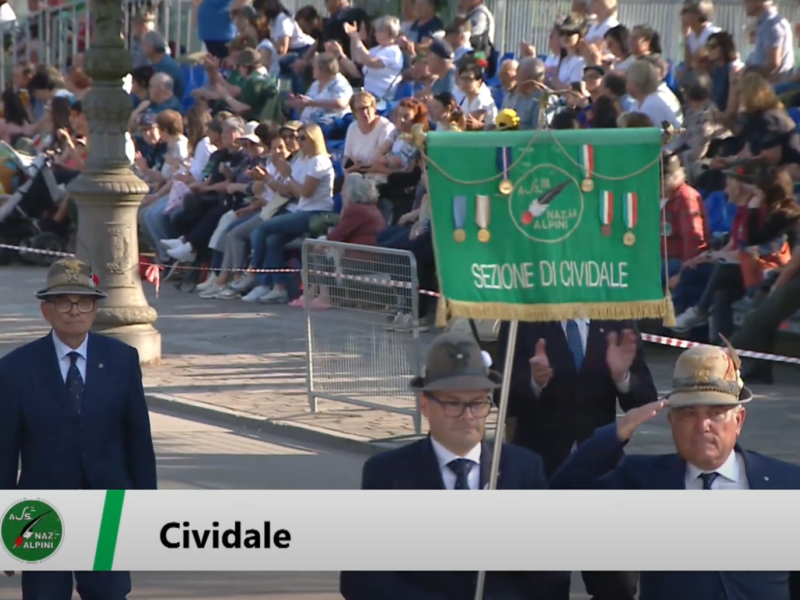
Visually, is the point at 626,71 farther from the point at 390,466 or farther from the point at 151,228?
the point at 390,466

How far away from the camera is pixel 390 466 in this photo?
5125 mm

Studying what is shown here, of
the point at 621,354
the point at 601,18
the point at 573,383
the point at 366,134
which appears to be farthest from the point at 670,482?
the point at 601,18

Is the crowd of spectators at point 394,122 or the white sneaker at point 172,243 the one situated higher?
the crowd of spectators at point 394,122

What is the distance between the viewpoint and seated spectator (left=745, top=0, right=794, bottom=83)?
17.1 metres

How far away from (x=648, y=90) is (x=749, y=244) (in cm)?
266

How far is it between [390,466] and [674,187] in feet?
31.4

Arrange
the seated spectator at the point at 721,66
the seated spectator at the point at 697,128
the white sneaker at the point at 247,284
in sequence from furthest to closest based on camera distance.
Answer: the white sneaker at the point at 247,284
the seated spectator at the point at 721,66
the seated spectator at the point at 697,128

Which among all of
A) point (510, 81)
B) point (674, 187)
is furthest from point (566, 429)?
point (510, 81)

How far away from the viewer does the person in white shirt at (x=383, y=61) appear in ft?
67.9

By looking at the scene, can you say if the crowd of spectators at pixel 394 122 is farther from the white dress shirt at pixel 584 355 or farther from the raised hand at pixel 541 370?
the raised hand at pixel 541 370

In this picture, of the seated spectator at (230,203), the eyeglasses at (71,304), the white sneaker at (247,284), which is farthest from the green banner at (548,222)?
the seated spectator at (230,203)

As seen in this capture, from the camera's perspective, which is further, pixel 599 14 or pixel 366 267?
pixel 599 14

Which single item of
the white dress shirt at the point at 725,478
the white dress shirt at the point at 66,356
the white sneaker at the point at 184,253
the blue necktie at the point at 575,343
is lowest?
the white sneaker at the point at 184,253

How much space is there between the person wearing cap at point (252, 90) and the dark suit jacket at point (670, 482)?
677 inches
